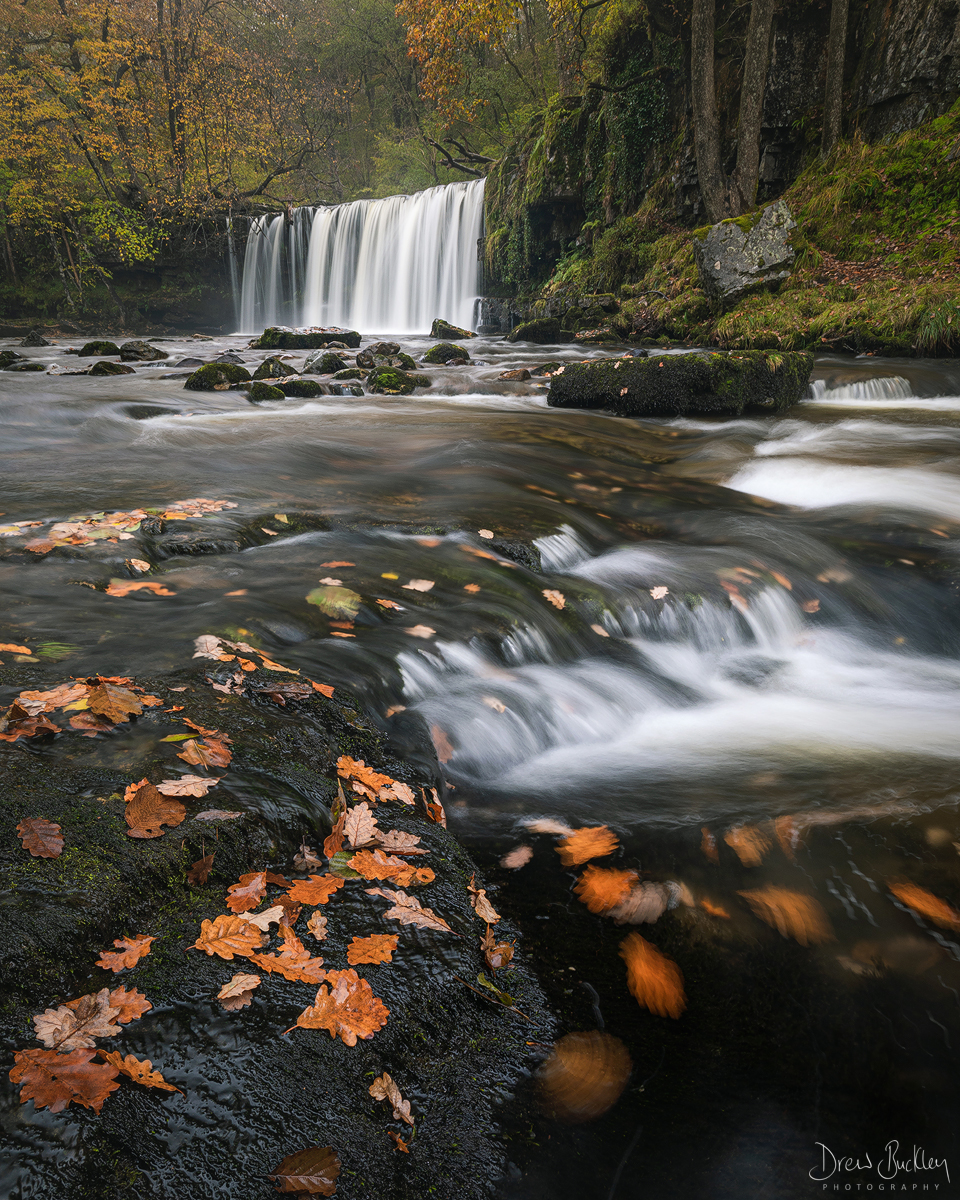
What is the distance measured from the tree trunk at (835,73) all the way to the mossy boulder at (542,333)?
688 centimetres

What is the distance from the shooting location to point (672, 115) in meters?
18.8

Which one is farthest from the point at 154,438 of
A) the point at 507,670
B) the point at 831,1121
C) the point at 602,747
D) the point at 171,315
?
the point at 171,315

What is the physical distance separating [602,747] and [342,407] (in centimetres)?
807

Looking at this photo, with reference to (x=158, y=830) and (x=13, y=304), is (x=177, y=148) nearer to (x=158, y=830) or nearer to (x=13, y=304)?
(x=13, y=304)

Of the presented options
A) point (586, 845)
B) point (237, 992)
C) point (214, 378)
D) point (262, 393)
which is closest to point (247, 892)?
point (237, 992)

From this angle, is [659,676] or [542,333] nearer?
[659,676]

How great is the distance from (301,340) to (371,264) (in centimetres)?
1024

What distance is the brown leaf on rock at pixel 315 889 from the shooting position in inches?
68.7

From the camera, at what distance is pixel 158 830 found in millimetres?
1736

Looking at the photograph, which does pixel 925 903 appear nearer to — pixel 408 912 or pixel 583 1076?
pixel 583 1076

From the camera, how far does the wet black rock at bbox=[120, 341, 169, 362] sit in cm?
1622

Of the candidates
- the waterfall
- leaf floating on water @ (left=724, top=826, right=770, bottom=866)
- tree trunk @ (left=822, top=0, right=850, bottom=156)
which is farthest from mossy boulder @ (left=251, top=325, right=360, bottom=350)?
leaf floating on water @ (left=724, top=826, right=770, bottom=866)

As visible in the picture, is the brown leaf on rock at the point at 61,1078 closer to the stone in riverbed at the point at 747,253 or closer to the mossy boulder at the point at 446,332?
the stone in riverbed at the point at 747,253

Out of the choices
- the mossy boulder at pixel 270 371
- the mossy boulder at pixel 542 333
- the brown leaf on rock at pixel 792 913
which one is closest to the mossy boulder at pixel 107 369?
the mossy boulder at pixel 270 371
